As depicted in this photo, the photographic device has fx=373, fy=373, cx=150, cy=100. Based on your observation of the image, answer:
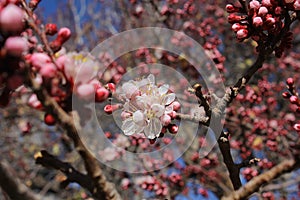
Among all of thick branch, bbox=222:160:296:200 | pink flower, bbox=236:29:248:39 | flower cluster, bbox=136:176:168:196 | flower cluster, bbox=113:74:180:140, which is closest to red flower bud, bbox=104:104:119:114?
flower cluster, bbox=113:74:180:140

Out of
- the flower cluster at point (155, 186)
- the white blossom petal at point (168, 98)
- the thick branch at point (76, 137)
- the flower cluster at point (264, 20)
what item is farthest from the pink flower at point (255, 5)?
the flower cluster at point (155, 186)

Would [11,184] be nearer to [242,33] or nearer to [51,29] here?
[51,29]

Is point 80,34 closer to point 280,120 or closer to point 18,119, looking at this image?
point 18,119

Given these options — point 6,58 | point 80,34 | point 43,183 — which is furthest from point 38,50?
point 80,34

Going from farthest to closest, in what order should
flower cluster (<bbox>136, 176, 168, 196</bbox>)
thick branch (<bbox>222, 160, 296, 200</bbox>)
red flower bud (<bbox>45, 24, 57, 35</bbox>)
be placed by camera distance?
flower cluster (<bbox>136, 176, 168, 196</bbox>) → red flower bud (<bbox>45, 24, 57, 35</bbox>) → thick branch (<bbox>222, 160, 296, 200</bbox>)

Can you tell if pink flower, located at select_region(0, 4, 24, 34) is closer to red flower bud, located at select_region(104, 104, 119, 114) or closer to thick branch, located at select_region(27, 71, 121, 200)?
thick branch, located at select_region(27, 71, 121, 200)

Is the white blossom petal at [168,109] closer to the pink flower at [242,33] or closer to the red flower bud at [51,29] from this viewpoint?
the pink flower at [242,33]
